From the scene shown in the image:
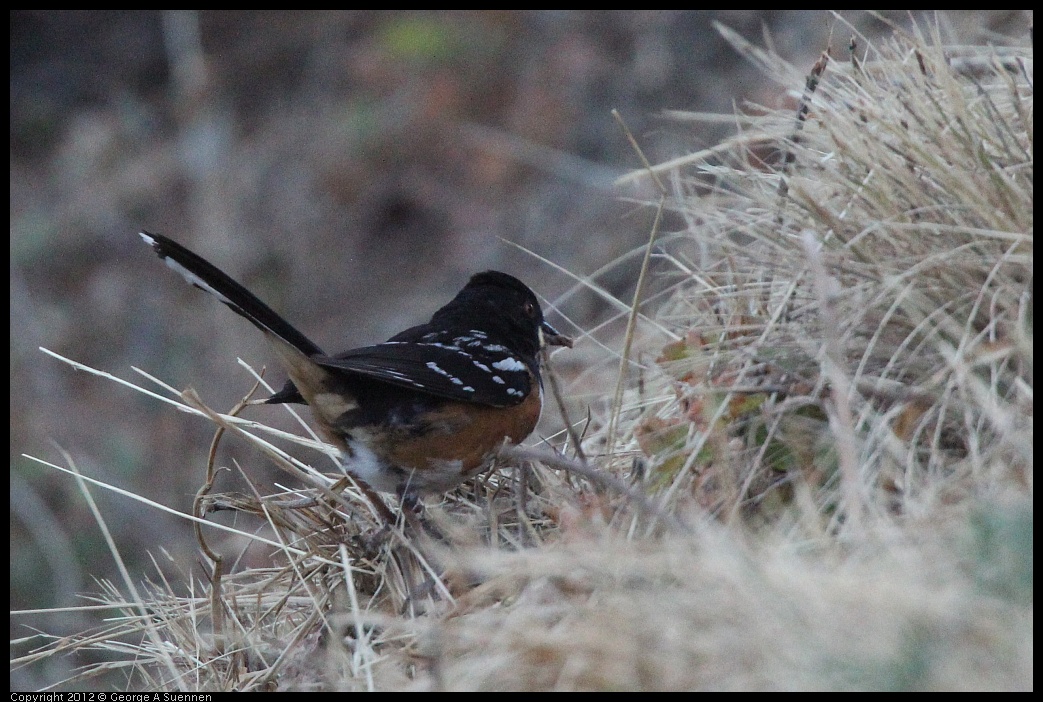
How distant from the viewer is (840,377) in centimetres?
150

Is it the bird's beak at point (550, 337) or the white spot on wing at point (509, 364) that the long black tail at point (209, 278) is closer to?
the white spot on wing at point (509, 364)

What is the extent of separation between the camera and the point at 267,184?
700 cm

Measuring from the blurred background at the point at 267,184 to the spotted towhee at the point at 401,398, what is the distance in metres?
2.96

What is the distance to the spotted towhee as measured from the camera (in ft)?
7.52

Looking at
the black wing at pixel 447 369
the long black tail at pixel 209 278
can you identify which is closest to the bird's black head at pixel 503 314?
the black wing at pixel 447 369

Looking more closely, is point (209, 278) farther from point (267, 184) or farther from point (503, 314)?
point (267, 184)

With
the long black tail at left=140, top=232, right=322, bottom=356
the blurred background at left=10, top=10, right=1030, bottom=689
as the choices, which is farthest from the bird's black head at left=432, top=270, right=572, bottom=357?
the blurred background at left=10, top=10, right=1030, bottom=689

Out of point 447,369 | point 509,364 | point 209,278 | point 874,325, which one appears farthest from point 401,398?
point 874,325

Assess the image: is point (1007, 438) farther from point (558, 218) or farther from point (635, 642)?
point (558, 218)

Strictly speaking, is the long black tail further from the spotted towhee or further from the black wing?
the black wing

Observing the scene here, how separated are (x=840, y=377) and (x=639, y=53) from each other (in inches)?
204

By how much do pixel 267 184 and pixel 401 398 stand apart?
4.88 metres
